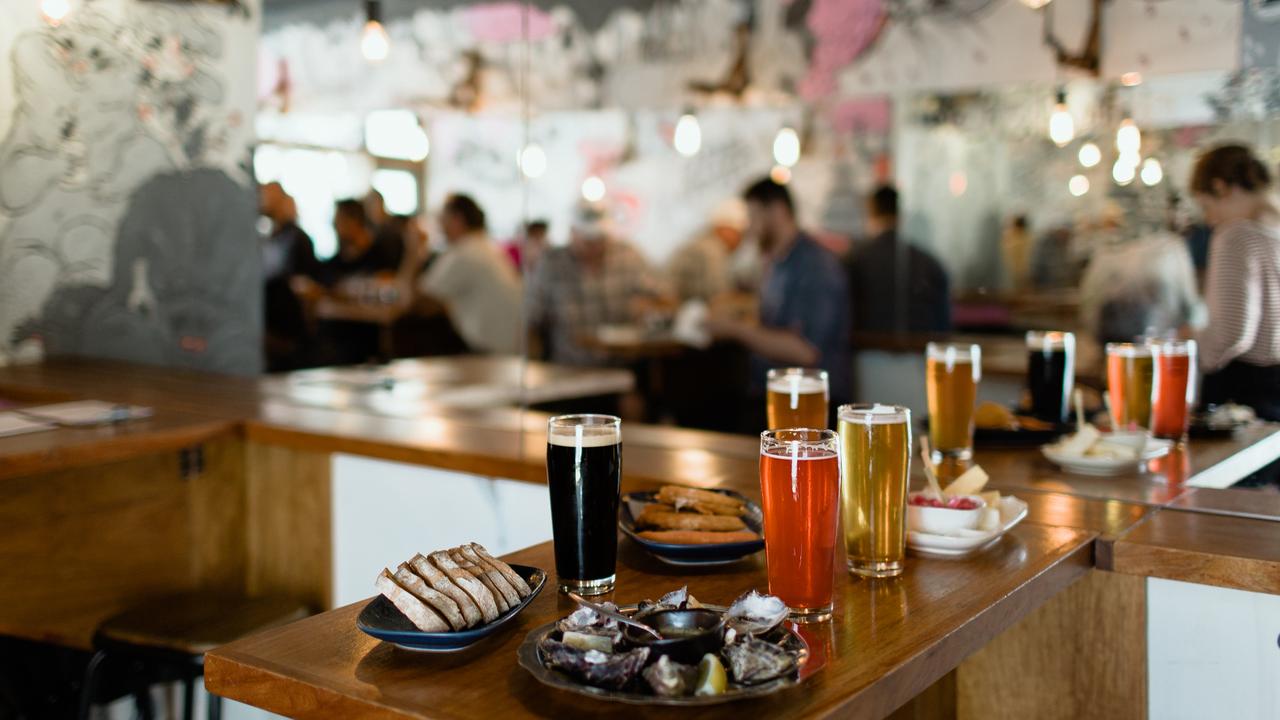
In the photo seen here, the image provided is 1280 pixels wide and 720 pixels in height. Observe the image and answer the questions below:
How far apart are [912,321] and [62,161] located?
137 inches

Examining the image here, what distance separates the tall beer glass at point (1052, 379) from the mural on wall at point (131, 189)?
101 inches

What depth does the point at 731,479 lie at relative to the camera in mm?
2057

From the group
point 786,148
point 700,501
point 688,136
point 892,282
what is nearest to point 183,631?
point 700,501

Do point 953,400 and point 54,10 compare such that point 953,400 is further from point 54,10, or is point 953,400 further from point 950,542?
point 54,10

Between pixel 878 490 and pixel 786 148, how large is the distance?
502 centimetres

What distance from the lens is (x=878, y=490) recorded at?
1.35 metres

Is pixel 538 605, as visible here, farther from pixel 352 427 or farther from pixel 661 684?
pixel 352 427

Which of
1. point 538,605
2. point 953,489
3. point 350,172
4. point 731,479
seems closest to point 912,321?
point 350,172

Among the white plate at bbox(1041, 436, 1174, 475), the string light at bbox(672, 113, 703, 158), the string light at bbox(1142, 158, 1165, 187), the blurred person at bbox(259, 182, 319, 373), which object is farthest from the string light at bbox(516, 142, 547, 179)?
the white plate at bbox(1041, 436, 1174, 475)

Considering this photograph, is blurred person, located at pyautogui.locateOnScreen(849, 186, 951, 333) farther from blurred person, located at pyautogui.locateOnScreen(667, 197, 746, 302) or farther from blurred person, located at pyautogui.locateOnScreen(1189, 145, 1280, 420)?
blurred person, located at pyautogui.locateOnScreen(1189, 145, 1280, 420)

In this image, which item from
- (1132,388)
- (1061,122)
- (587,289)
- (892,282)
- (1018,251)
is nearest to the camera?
(1132,388)

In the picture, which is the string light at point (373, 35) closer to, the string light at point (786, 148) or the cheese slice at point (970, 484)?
the string light at point (786, 148)

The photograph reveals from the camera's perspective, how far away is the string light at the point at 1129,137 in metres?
2.57

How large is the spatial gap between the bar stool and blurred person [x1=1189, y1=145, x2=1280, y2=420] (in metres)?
1.89
